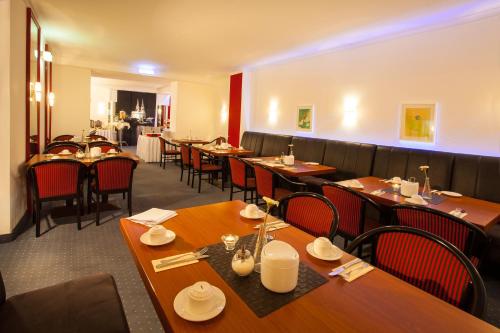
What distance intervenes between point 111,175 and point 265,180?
5.98 ft

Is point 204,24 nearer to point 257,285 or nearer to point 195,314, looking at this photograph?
point 257,285

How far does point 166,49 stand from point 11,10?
9.98 feet

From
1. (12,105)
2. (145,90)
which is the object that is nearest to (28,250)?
(12,105)

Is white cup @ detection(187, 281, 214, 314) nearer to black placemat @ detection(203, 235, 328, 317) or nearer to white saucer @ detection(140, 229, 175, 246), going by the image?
black placemat @ detection(203, 235, 328, 317)

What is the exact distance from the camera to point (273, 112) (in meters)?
6.66

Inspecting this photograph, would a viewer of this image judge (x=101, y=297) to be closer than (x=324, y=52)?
Yes

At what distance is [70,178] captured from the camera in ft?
10.3

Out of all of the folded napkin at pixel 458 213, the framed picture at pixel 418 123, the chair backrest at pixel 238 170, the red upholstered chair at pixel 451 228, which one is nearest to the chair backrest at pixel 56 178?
the chair backrest at pixel 238 170

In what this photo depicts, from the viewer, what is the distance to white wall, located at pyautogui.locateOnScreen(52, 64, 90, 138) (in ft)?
23.2

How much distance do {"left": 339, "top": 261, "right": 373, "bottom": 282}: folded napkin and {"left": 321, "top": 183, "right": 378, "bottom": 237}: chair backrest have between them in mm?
1118

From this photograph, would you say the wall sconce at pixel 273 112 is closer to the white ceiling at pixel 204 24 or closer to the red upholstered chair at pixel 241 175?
the white ceiling at pixel 204 24

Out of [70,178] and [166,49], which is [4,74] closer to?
[70,178]

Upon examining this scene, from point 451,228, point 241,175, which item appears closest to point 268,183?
point 241,175

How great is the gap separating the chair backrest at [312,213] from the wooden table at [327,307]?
0.42 meters
